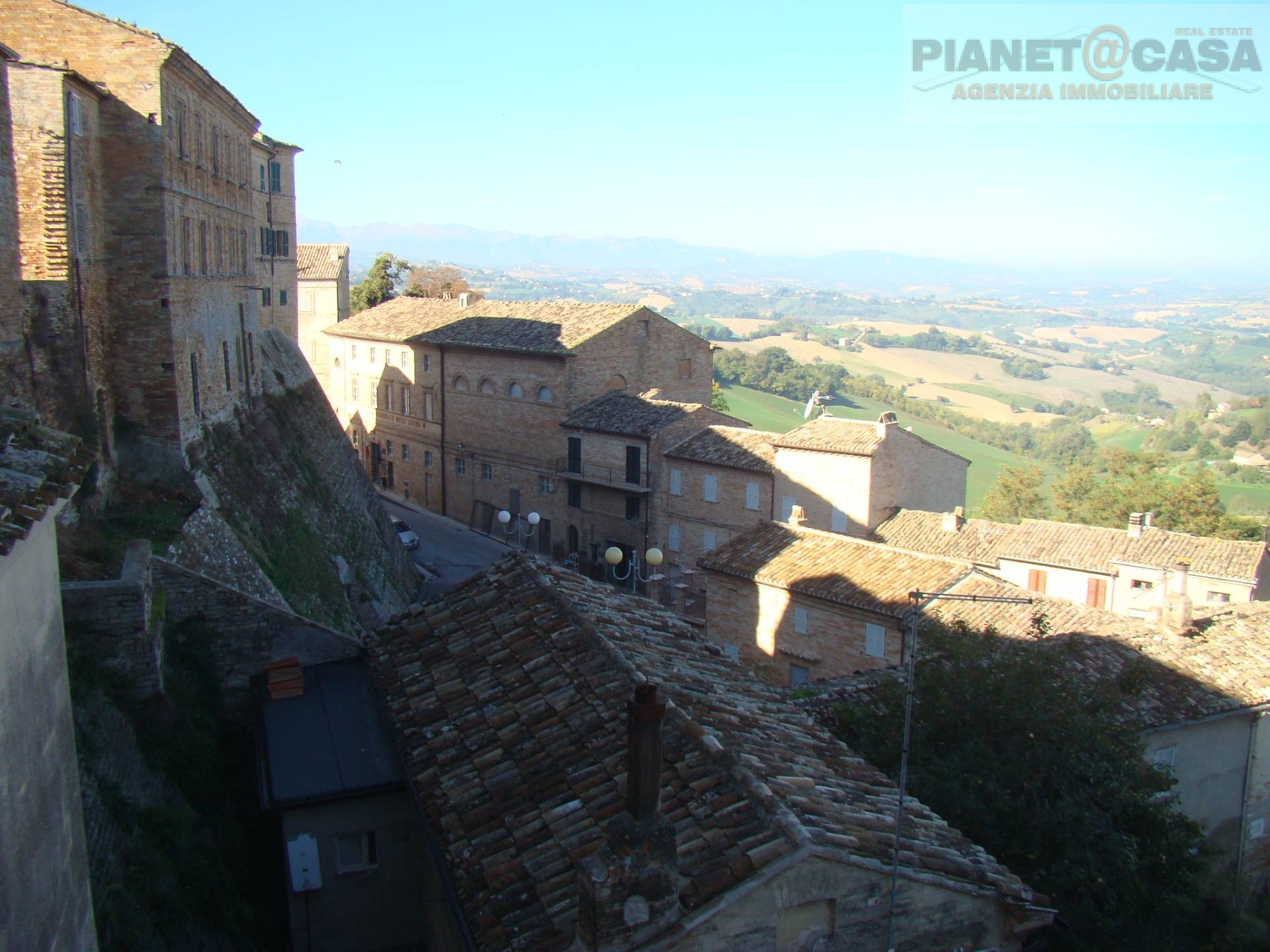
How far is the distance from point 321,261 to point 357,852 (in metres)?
50.1

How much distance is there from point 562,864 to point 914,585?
1503 centimetres

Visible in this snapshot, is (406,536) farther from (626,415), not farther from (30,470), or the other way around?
(30,470)

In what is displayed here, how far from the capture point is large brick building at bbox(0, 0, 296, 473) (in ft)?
49.0

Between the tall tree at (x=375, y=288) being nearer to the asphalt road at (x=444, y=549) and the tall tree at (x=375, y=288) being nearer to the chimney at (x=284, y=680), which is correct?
the asphalt road at (x=444, y=549)

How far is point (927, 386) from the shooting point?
11912cm

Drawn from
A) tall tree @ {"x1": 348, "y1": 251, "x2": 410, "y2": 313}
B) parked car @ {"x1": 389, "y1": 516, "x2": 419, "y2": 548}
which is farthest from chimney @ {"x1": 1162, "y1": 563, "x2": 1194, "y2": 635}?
tall tree @ {"x1": 348, "y1": 251, "x2": 410, "y2": 313}

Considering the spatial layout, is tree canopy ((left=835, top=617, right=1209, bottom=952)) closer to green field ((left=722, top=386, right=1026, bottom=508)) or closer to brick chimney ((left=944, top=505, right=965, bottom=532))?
brick chimney ((left=944, top=505, right=965, bottom=532))

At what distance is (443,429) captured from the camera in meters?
43.3

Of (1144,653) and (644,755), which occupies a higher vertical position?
(644,755)

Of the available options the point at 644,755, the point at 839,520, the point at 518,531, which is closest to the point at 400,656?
the point at 644,755

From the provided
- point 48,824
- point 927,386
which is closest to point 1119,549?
point 48,824

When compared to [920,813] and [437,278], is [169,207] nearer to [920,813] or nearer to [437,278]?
[920,813]

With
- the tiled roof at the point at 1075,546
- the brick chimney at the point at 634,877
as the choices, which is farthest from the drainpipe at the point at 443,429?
the brick chimney at the point at 634,877

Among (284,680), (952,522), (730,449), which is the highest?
(730,449)
